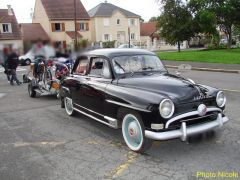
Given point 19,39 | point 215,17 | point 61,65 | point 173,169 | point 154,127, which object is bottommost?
point 173,169

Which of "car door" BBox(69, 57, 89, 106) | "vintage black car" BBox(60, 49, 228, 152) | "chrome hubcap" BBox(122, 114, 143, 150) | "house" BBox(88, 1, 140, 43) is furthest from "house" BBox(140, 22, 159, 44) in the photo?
"chrome hubcap" BBox(122, 114, 143, 150)

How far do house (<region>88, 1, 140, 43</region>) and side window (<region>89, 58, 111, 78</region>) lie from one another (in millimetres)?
47553

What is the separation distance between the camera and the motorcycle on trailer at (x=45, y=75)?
961 centimetres

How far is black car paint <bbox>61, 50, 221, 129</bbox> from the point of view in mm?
4605

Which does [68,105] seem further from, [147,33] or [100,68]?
[147,33]

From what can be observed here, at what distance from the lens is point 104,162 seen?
4.61 metres

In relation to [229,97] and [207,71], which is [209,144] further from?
[207,71]

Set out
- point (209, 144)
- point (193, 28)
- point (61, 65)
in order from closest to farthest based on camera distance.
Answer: point (209, 144) → point (61, 65) → point (193, 28)

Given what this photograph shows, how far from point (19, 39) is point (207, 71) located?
36.0 ft

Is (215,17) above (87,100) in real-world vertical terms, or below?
above

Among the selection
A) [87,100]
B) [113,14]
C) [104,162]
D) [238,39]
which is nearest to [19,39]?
[87,100]

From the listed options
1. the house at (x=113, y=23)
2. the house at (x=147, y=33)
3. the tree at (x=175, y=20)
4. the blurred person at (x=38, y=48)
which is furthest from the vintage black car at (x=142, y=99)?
the house at (x=147, y=33)

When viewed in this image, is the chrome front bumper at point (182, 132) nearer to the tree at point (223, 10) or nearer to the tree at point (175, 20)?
the tree at point (223, 10)

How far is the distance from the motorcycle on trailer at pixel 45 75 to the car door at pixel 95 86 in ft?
10.5
